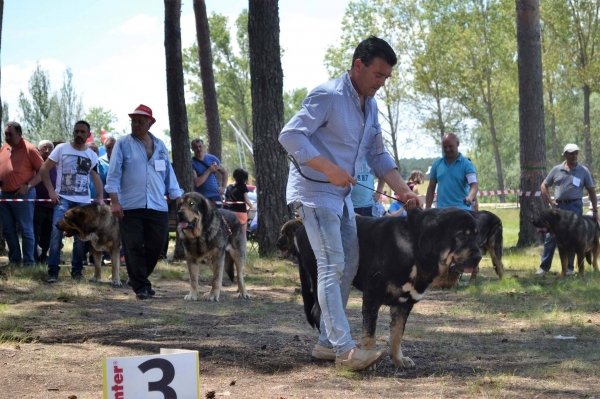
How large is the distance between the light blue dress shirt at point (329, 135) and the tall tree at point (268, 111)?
880 centimetres

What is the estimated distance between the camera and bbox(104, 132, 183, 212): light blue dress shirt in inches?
363

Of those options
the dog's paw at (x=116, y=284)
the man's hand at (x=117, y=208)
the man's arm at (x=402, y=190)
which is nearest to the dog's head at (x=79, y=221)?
the dog's paw at (x=116, y=284)

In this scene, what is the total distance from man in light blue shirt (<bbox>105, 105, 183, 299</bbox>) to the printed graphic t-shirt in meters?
2.19

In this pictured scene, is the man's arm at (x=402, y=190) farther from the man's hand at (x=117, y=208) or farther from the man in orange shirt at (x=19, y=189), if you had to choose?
the man in orange shirt at (x=19, y=189)

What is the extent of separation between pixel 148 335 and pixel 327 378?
92.8 inches

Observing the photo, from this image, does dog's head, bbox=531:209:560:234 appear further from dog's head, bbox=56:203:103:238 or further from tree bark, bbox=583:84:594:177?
tree bark, bbox=583:84:594:177

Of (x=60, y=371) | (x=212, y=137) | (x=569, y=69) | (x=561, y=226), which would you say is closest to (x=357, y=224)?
(x=60, y=371)

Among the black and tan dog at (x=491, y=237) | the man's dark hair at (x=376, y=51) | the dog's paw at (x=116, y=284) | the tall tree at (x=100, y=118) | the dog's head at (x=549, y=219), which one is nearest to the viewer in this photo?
the man's dark hair at (x=376, y=51)

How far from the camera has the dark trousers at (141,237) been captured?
935 cm

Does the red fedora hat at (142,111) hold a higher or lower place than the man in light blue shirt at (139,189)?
higher

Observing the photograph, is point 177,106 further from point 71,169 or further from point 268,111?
point 71,169

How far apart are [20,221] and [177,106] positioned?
4.17 metres

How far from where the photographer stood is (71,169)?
11320 millimetres

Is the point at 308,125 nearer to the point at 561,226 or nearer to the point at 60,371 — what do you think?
the point at 60,371
